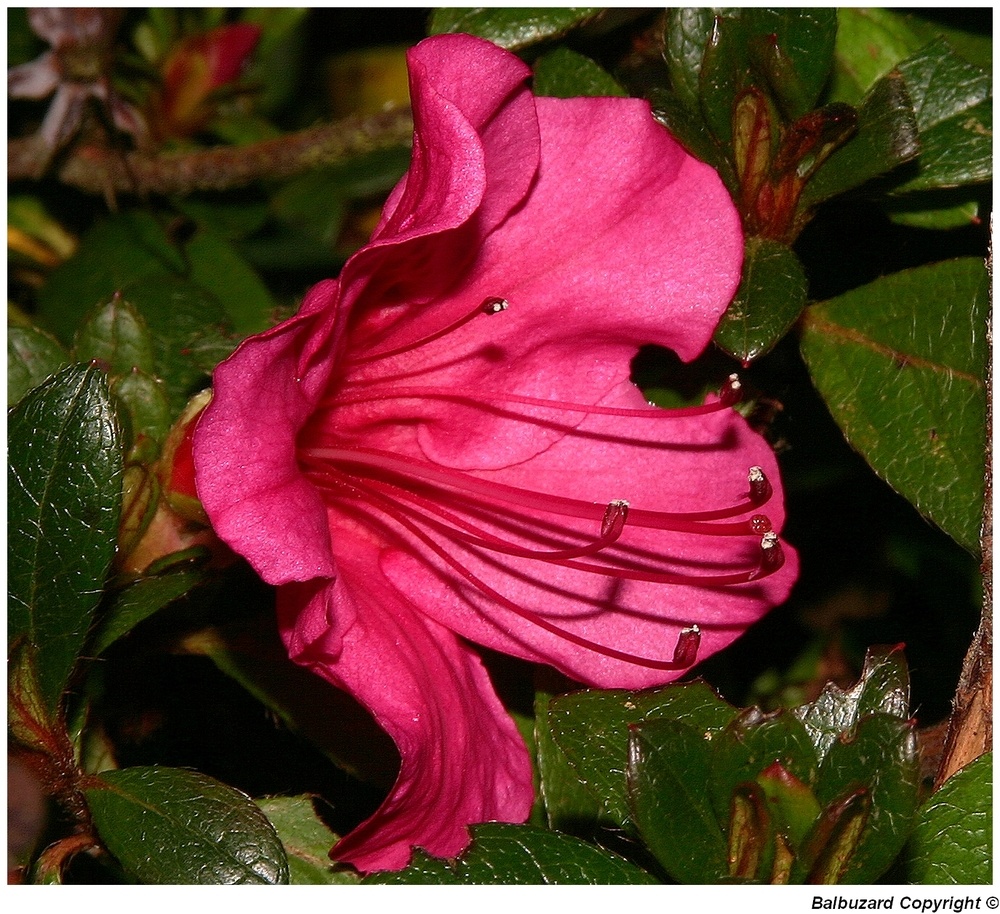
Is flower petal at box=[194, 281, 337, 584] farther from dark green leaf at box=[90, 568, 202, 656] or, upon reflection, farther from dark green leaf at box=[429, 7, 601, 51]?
dark green leaf at box=[429, 7, 601, 51]

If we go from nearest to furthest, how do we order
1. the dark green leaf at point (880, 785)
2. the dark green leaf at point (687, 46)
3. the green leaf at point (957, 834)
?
the dark green leaf at point (880, 785), the green leaf at point (957, 834), the dark green leaf at point (687, 46)

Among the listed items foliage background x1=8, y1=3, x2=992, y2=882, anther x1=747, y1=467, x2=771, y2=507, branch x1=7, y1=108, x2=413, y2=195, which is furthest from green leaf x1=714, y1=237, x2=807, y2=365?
branch x1=7, y1=108, x2=413, y2=195

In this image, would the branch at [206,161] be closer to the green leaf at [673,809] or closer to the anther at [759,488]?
the anther at [759,488]

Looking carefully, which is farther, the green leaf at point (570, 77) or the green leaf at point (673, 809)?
the green leaf at point (570, 77)

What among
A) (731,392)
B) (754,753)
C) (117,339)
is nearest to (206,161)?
(117,339)

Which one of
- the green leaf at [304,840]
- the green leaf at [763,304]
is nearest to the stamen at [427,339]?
the green leaf at [763,304]
